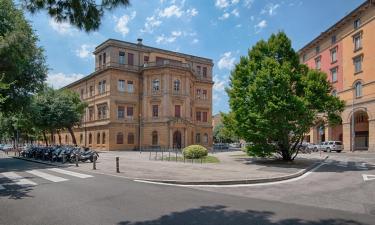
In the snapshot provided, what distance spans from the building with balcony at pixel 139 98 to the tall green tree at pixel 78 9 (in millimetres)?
40815

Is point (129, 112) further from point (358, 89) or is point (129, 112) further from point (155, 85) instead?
point (358, 89)

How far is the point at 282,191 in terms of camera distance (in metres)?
11.0

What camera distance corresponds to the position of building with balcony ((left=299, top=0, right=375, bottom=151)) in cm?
4200

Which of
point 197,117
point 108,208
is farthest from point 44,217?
point 197,117

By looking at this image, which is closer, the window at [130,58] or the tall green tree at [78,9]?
the tall green tree at [78,9]

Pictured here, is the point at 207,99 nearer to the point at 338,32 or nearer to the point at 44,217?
the point at 338,32

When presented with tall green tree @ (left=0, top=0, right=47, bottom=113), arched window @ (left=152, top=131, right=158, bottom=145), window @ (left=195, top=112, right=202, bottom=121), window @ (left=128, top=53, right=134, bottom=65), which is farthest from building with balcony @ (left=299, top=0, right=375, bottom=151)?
tall green tree @ (left=0, top=0, right=47, bottom=113)

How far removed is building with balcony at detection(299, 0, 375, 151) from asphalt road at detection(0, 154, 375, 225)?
1393 inches

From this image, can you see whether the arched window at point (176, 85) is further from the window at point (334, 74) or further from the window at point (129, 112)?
the window at point (334, 74)

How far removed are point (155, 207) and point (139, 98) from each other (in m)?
44.2

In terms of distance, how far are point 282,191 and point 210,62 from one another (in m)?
51.9

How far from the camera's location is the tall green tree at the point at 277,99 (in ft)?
65.7

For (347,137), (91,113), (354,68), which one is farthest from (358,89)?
(91,113)

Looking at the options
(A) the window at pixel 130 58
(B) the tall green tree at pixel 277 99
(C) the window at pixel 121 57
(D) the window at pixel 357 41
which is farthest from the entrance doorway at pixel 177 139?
(D) the window at pixel 357 41
